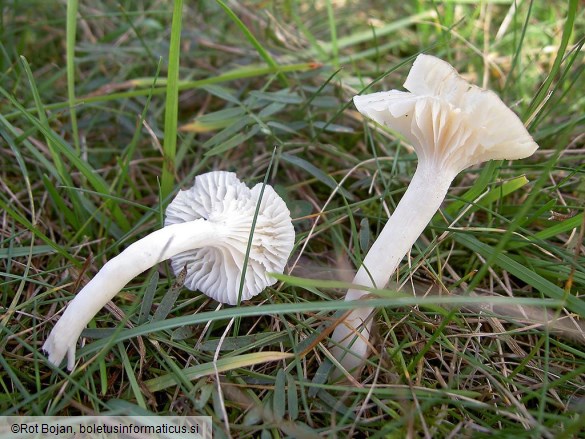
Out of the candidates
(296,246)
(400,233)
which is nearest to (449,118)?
(400,233)

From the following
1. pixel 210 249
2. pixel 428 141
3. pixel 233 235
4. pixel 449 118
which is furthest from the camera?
pixel 210 249

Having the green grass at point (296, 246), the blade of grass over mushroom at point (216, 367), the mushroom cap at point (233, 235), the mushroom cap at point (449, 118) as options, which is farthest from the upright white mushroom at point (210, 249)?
the mushroom cap at point (449, 118)

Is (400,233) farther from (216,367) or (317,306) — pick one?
(216,367)

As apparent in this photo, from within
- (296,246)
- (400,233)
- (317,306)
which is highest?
(400,233)

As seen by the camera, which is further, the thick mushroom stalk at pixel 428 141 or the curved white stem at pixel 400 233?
the curved white stem at pixel 400 233

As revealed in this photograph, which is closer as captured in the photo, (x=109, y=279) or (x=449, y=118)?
(x=449, y=118)

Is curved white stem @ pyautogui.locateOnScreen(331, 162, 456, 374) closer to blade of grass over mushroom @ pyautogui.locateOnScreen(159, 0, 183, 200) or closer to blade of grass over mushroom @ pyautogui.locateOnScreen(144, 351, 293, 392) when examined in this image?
blade of grass over mushroom @ pyautogui.locateOnScreen(144, 351, 293, 392)

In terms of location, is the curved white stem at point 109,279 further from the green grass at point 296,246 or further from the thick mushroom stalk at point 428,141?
the thick mushroom stalk at point 428,141
